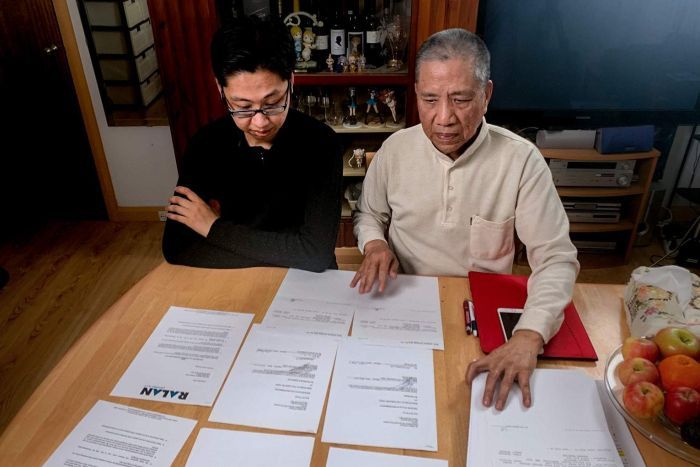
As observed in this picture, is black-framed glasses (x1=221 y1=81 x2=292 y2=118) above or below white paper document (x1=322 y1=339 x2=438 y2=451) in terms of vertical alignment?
above

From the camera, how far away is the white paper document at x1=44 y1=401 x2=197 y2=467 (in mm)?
816

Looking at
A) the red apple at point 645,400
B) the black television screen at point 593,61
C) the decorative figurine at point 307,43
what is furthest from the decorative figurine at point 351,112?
the red apple at point 645,400

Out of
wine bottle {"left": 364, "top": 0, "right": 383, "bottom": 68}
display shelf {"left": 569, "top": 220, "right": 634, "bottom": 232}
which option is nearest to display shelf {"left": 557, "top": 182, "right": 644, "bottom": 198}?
display shelf {"left": 569, "top": 220, "right": 634, "bottom": 232}

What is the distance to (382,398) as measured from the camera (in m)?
0.91

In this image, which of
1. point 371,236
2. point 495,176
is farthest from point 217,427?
point 495,176

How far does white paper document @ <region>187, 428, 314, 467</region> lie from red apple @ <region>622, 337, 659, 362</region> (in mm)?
596

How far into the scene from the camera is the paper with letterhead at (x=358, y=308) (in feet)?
3.52

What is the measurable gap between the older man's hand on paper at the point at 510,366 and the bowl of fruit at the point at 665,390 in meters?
0.15

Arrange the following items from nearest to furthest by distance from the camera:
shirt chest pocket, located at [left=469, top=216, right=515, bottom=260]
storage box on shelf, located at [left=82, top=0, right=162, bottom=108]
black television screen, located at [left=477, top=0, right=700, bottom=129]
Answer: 1. shirt chest pocket, located at [left=469, top=216, right=515, bottom=260]
2. black television screen, located at [left=477, top=0, right=700, bottom=129]
3. storage box on shelf, located at [left=82, top=0, right=162, bottom=108]

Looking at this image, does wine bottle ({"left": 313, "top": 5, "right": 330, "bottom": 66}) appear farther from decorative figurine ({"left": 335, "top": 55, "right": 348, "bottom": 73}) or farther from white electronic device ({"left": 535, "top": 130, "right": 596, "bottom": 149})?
white electronic device ({"left": 535, "top": 130, "right": 596, "bottom": 149})

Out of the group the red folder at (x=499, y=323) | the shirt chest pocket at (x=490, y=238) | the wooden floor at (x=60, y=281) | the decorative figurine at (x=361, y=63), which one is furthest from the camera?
the decorative figurine at (x=361, y=63)

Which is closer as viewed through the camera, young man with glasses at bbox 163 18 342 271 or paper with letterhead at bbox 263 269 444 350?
paper with letterhead at bbox 263 269 444 350

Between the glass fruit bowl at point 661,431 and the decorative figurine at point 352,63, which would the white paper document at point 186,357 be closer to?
the glass fruit bowl at point 661,431

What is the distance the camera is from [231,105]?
125 cm
